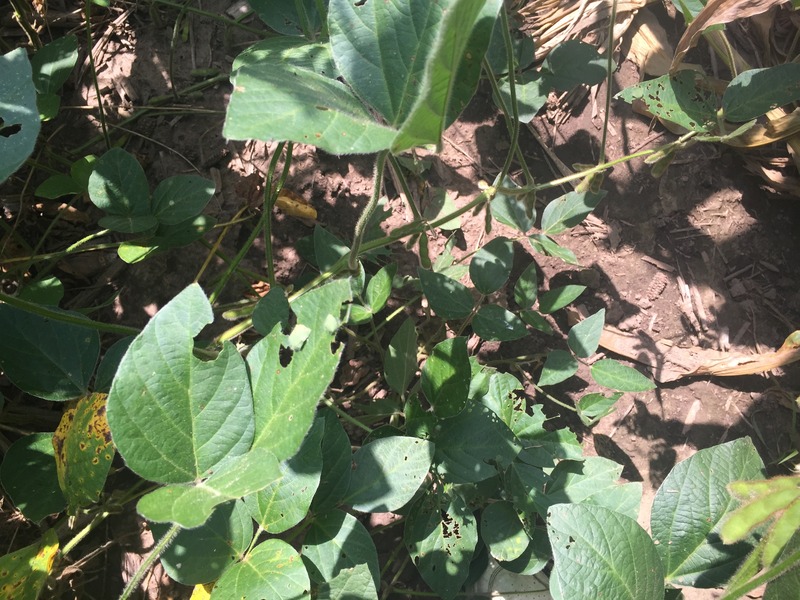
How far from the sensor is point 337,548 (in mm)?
1149

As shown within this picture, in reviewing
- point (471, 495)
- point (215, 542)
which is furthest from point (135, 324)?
point (471, 495)

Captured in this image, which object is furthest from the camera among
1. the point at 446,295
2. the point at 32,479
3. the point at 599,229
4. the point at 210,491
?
the point at 599,229

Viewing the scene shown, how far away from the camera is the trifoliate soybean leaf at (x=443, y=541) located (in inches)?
53.4

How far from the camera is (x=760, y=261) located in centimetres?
199

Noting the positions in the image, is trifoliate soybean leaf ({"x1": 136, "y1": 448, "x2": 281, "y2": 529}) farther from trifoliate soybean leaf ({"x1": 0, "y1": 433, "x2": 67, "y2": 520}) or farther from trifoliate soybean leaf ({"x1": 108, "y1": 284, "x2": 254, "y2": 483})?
trifoliate soybean leaf ({"x1": 0, "y1": 433, "x2": 67, "y2": 520})

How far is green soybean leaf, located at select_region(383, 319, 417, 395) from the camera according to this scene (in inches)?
57.4

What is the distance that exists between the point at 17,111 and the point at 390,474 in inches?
35.5

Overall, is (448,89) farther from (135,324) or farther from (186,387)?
(135,324)

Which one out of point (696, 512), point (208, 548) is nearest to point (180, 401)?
point (208, 548)

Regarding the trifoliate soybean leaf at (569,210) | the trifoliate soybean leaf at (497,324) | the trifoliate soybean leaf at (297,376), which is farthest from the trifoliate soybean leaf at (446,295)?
the trifoliate soybean leaf at (297,376)

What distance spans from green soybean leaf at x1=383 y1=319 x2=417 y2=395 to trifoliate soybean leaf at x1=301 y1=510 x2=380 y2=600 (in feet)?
1.29

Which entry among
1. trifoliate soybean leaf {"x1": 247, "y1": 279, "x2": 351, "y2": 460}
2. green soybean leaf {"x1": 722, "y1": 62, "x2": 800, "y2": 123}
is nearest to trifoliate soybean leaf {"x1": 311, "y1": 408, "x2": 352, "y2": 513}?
trifoliate soybean leaf {"x1": 247, "y1": 279, "x2": 351, "y2": 460}

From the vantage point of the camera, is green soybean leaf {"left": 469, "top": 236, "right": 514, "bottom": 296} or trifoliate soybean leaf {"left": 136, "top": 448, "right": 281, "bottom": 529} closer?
trifoliate soybean leaf {"left": 136, "top": 448, "right": 281, "bottom": 529}

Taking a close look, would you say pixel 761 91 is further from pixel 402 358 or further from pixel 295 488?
pixel 295 488
